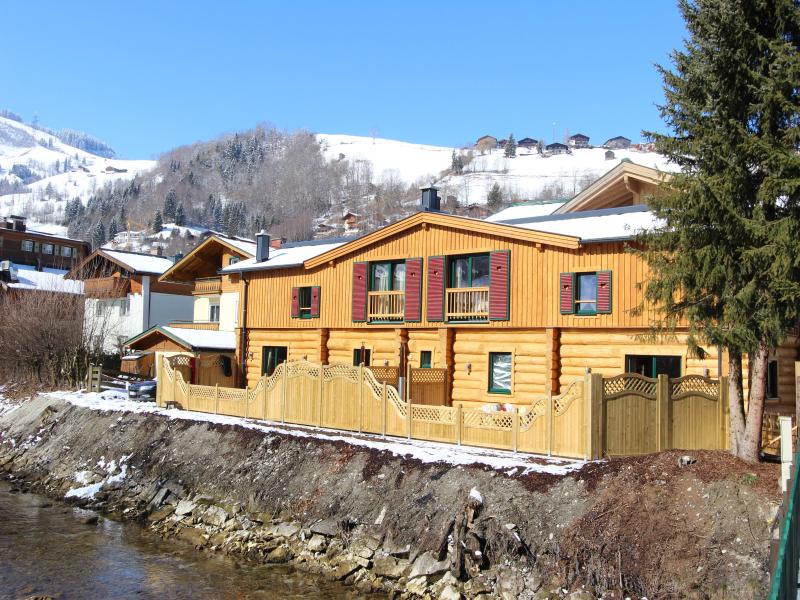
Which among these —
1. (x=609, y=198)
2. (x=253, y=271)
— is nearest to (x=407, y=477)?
(x=609, y=198)

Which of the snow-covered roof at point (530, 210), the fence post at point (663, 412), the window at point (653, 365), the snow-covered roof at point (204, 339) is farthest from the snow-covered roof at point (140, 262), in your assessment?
the fence post at point (663, 412)

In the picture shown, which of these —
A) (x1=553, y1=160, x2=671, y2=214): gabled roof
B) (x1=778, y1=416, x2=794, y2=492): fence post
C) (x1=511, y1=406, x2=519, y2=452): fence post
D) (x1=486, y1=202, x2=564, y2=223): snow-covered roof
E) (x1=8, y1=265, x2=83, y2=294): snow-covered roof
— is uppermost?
(x1=486, y1=202, x2=564, y2=223): snow-covered roof

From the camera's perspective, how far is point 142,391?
32.7 metres

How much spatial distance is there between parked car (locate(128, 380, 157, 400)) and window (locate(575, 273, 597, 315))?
20.1 metres

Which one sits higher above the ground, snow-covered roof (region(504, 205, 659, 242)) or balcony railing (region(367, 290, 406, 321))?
snow-covered roof (region(504, 205, 659, 242))

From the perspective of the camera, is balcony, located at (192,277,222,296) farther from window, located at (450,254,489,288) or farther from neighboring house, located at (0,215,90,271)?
neighboring house, located at (0,215,90,271)

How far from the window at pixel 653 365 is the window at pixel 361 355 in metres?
10.3

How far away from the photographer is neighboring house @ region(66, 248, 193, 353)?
5153 centimetres

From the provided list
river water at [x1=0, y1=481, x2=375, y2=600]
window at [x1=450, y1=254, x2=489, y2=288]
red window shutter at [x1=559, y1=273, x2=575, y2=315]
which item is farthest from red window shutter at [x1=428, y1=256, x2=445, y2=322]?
river water at [x1=0, y1=481, x2=375, y2=600]

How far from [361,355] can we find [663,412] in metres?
14.0

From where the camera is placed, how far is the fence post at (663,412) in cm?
1615

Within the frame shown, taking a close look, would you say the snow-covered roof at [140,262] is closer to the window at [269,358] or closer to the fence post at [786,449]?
the window at [269,358]

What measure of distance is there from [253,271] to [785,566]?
28.6 meters

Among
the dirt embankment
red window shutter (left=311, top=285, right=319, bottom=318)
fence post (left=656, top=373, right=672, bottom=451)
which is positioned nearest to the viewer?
the dirt embankment
